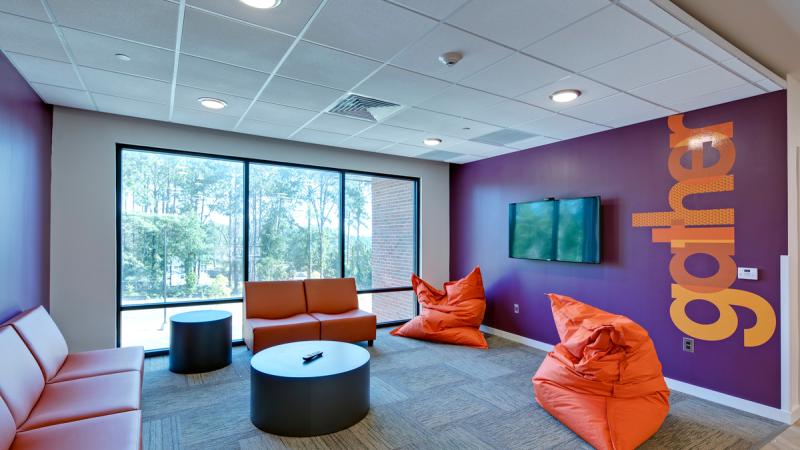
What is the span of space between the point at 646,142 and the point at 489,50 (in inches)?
93.4

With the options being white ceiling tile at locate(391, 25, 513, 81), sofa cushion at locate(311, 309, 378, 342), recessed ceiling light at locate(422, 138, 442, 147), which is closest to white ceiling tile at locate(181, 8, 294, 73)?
white ceiling tile at locate(391, 25, 513, 81)

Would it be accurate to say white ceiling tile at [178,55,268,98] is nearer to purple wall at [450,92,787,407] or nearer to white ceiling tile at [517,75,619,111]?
white ceiling tile at [517,75,619,111]

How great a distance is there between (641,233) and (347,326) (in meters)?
3.27

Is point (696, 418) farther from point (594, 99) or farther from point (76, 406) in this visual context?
point (76, 406)

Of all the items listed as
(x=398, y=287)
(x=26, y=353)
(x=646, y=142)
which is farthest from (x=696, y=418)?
(x=26, y=353)

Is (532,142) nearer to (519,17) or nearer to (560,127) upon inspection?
(560,127)

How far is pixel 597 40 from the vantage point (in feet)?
7.89

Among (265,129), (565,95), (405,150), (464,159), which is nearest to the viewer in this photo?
(565,95)

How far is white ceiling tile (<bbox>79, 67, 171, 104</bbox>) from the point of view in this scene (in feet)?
10.1

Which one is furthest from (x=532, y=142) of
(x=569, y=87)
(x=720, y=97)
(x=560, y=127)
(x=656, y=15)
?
(x=656, y=15)

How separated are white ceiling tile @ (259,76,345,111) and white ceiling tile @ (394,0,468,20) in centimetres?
133

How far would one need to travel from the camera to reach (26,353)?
8.33 feet

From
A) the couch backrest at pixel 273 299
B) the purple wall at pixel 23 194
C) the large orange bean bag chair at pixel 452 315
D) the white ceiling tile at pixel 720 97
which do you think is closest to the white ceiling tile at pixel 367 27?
the purple wall at pixel 23 194

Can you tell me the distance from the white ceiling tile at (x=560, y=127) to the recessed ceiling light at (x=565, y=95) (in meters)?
0.44
